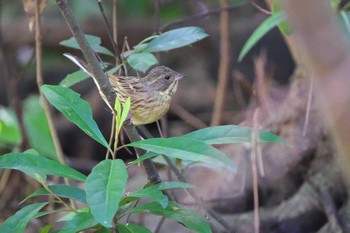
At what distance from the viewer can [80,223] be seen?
2047mm

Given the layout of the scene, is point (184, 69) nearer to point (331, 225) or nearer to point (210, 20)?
point (210, 20)

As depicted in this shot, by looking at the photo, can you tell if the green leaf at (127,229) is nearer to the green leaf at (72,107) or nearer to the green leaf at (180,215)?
the green leaf at (180,215)

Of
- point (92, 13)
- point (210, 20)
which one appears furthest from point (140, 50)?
point (210, 20)

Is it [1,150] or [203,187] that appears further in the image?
[1,150]

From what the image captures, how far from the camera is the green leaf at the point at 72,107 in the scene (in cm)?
223

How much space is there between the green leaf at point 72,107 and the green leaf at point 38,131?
1850 mm

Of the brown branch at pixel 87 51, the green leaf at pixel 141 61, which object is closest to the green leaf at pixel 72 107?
the brown branch at pixel 87 51

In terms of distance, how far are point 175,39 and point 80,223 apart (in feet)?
3.61

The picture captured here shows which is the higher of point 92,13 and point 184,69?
point 92,13

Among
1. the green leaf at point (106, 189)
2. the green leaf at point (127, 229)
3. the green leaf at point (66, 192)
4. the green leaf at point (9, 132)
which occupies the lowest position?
the green leaf at point (9, 132)

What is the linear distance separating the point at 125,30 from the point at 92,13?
0.44m

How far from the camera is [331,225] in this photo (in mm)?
3293

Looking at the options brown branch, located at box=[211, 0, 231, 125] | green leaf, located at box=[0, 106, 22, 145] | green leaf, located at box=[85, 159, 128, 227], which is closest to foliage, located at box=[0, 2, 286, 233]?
green leaf, located at box=[85, 159, 128, 227]

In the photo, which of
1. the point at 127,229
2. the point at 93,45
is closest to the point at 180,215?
the point at 127,229
